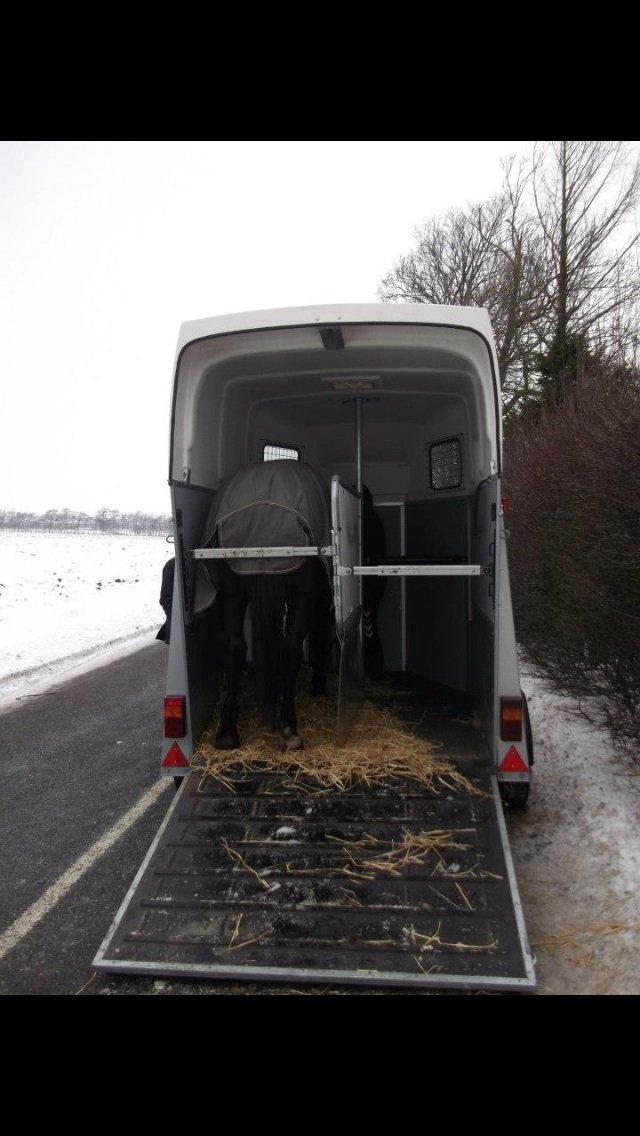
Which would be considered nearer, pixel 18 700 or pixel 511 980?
pixel 511 980

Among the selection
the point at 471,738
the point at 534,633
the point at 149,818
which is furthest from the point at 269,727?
the point at 534,633

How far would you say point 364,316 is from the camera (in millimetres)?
3951

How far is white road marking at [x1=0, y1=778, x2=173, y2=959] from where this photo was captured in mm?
3480

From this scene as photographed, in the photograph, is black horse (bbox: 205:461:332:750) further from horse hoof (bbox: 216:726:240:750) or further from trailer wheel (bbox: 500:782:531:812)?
trailer wheel (bbox: 500:782:531:812)

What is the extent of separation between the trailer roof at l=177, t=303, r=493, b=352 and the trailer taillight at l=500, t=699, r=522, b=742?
217 cm

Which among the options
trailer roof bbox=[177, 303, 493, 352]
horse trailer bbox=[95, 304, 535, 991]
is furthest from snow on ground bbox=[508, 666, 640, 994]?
trailer roof bbox=[177, 303, 493, 352]

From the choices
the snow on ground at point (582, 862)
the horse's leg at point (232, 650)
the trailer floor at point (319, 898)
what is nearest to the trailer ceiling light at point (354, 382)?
the horse's leg at point (232, 650)

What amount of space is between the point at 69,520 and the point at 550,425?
355 ft

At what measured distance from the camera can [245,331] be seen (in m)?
4.10

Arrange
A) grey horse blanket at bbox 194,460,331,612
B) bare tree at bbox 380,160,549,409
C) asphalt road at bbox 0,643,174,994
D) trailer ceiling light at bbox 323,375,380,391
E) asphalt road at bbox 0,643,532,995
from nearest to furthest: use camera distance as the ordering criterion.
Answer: asphalt road at bbox 0,643,532,995
asphalt road at bbox 0,643,174,994
grey horse blanket at bbox 194,460,331,612
trailer ceiling light at bbox 323,375,380,391
bare tree at bbox 380,160,549,409

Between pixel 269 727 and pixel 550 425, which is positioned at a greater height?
pixel 550 425

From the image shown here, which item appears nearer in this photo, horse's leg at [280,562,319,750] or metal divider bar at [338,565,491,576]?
metal divider bar at [338,565,491,576]

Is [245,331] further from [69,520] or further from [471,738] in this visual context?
[69,520]

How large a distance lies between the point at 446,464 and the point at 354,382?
1.56 meters
